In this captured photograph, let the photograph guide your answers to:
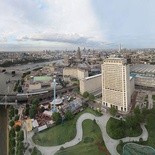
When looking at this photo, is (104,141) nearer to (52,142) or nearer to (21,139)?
(52,142)

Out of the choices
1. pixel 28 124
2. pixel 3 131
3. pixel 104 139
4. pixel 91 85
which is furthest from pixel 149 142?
pixel 91 85

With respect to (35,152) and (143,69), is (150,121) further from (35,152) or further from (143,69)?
(143,69)

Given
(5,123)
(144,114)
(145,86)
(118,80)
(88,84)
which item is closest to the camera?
(144,114)

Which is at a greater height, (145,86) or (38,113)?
→ (145,86)

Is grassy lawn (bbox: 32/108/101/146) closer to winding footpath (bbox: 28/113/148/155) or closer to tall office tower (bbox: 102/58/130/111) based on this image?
winding footpath (bbox: 28/113/148/155)

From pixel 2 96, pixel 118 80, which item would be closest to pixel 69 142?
pixel 118 80

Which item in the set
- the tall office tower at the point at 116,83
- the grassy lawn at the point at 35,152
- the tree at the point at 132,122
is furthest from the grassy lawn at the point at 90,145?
the tall office tower at the point at 116,83

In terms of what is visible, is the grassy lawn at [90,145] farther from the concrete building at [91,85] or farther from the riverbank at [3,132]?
the concrete building at [91,85]
